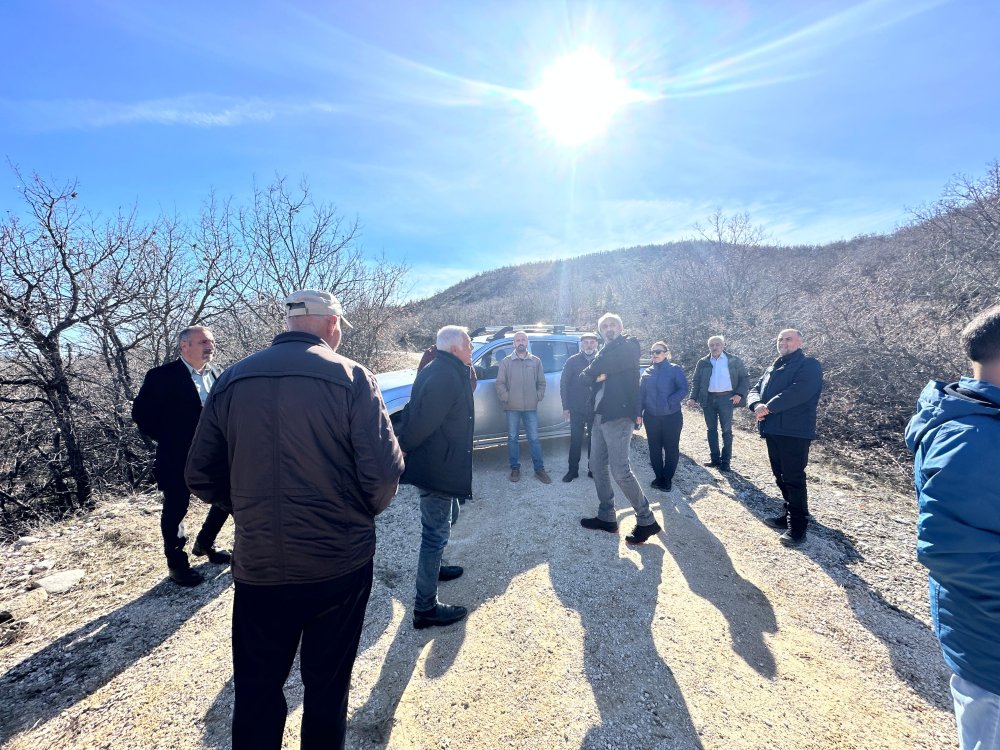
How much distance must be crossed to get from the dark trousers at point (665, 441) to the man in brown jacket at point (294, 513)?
4.32 meters

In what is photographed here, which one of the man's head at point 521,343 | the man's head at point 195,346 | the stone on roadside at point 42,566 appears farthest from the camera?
the man's head at point 521,343

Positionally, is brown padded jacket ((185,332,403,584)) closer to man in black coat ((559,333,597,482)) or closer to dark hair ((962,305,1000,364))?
dark hair ((962,305,1000,364))

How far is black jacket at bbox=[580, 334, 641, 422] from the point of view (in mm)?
3971

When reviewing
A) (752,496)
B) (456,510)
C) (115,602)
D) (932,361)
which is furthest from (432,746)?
(932,361)

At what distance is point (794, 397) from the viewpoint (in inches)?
157

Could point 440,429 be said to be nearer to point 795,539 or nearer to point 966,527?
point 966,527

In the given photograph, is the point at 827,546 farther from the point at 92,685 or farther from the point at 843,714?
the point at 92,685

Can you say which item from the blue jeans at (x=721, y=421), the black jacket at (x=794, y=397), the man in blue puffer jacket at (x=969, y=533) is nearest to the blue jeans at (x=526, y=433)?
the black jacket at (x=794, y=397)

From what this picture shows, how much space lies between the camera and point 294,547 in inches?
64.6

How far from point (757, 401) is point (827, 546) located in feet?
5.02

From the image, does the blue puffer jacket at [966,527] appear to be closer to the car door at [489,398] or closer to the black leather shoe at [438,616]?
the black leather shoe at [438,616]

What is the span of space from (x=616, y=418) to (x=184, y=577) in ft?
13.2

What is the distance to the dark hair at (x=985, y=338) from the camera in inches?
57.3

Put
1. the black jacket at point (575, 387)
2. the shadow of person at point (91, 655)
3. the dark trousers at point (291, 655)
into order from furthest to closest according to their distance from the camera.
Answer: the black jacket at point (575, 387), the shadow of person at point (91, 655), the dark trousers at point (291, 655)
